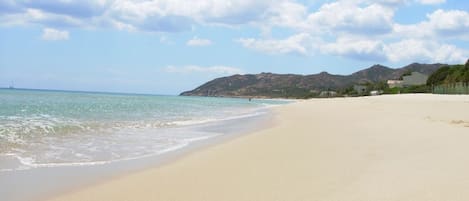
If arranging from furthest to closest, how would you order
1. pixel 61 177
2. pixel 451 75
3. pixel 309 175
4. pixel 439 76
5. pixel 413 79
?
pixel 413 79 < pixel 439 76 < pixel 451 75 < pixel 61 177 < pixel 309 175

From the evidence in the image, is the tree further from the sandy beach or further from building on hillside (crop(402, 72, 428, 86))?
the sandy beach

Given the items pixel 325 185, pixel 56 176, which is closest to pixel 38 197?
pixel 56 176

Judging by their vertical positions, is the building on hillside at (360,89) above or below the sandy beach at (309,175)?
above

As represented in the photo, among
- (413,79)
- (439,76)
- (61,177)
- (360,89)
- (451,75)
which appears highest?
(413,79)

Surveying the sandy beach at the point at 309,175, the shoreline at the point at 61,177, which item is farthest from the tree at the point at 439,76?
the shoreline at the point at 61,177

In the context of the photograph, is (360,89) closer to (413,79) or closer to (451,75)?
(413,79)

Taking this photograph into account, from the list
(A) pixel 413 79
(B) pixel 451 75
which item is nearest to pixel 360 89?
(A) pixel 413 79

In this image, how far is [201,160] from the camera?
30.3 ft

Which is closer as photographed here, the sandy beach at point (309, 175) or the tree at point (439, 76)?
the sandy beach at point (309, 175)

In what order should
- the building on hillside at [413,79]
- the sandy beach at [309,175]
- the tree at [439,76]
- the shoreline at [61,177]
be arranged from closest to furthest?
the sandy beach at [309,175] < the shoreline at [61,177] < the tree at [439,76] < the building on hillside at [413,79]

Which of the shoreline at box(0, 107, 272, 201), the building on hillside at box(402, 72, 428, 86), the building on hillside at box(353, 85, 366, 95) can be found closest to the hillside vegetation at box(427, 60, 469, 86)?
the building on hillside at box(402, 72, 428, 86)

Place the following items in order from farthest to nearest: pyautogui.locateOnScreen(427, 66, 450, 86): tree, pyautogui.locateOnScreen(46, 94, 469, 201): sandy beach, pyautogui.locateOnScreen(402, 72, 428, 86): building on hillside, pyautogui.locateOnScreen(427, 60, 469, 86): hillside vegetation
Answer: pyautogui.locateOnScreen(402, 72, 428, 86): building on hillside → pyautogui.locateOnScreen(427, 66, 450, 86): tree → pyautogui.locateOnScreen(427, 60, 469, 86): hillside vegetation → pyautogui.locateOnScreen(46, 94, 469, 201): sandy beach

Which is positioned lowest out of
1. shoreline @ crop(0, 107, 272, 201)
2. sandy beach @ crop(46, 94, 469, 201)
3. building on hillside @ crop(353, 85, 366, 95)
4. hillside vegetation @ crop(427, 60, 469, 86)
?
shoreline @ crop(0, 107, 272, 201)

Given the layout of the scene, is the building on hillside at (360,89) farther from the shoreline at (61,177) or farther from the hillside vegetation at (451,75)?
the shoreline at (61,177)
